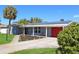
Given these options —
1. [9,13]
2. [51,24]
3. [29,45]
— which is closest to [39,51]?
[29,45]

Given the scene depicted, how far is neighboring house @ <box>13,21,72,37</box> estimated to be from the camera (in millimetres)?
5969

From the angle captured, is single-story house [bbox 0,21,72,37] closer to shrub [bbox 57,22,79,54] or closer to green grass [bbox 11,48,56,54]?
shrub [bbox 57,22,79,54]

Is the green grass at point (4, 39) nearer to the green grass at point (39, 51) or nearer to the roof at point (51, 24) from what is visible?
the green grass at point (39, 51)

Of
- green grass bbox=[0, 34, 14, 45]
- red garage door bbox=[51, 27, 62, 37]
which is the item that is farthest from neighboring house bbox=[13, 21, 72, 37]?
green grass bbox=[0, 34, 14, 45]

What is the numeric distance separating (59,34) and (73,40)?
23cm

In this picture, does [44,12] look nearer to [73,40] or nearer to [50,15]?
[50,15]

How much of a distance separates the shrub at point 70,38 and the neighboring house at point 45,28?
0.24 feet

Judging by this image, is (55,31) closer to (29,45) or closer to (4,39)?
(29,45)

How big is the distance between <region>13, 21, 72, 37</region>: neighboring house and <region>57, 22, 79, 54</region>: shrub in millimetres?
74

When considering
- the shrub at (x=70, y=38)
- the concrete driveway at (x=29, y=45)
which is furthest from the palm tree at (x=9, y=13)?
the shrub at (x=70, y=38)

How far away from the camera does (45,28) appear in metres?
6.01

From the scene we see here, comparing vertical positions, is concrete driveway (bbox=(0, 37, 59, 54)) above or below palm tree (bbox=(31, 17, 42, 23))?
below

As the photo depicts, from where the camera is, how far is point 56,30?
6.00 m

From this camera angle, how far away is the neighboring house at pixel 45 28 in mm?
5969
